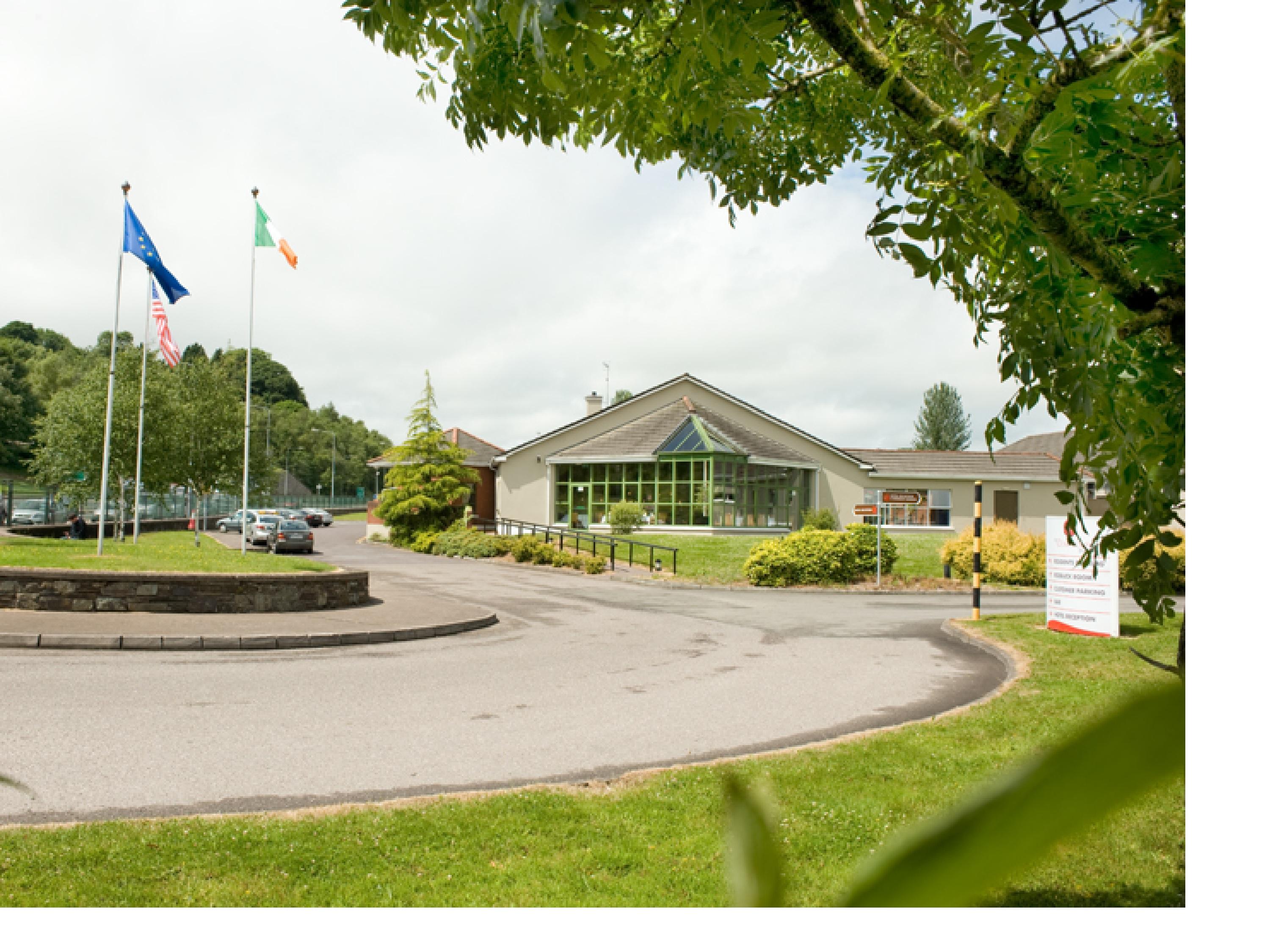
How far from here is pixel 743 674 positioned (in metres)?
8.99

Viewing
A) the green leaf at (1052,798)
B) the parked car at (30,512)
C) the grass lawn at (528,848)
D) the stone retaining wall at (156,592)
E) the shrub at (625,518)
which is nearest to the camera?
the green leaf at (1052,798)

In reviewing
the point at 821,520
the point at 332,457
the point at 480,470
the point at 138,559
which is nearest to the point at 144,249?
the point at 138,559

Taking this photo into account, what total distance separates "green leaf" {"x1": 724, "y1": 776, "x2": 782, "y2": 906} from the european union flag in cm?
1440

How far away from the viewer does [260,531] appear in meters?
33.9

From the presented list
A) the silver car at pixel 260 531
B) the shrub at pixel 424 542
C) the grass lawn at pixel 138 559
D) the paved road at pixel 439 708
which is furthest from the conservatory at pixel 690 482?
the paved road at pixel 439 708

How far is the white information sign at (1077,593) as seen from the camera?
10648 mm

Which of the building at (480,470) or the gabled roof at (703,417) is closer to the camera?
the gabled roof at (703,417)

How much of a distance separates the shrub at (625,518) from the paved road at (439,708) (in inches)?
656

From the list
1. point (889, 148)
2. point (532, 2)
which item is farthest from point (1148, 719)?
point (889, 148)

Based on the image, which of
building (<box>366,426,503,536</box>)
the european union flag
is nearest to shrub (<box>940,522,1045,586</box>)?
the european union flag

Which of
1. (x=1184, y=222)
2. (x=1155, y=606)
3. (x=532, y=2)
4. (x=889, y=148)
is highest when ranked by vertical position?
(x=889, y=148)

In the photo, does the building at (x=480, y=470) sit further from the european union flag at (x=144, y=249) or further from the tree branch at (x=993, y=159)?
the tree branch at (x=993, y=159)

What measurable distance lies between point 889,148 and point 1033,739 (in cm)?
373
